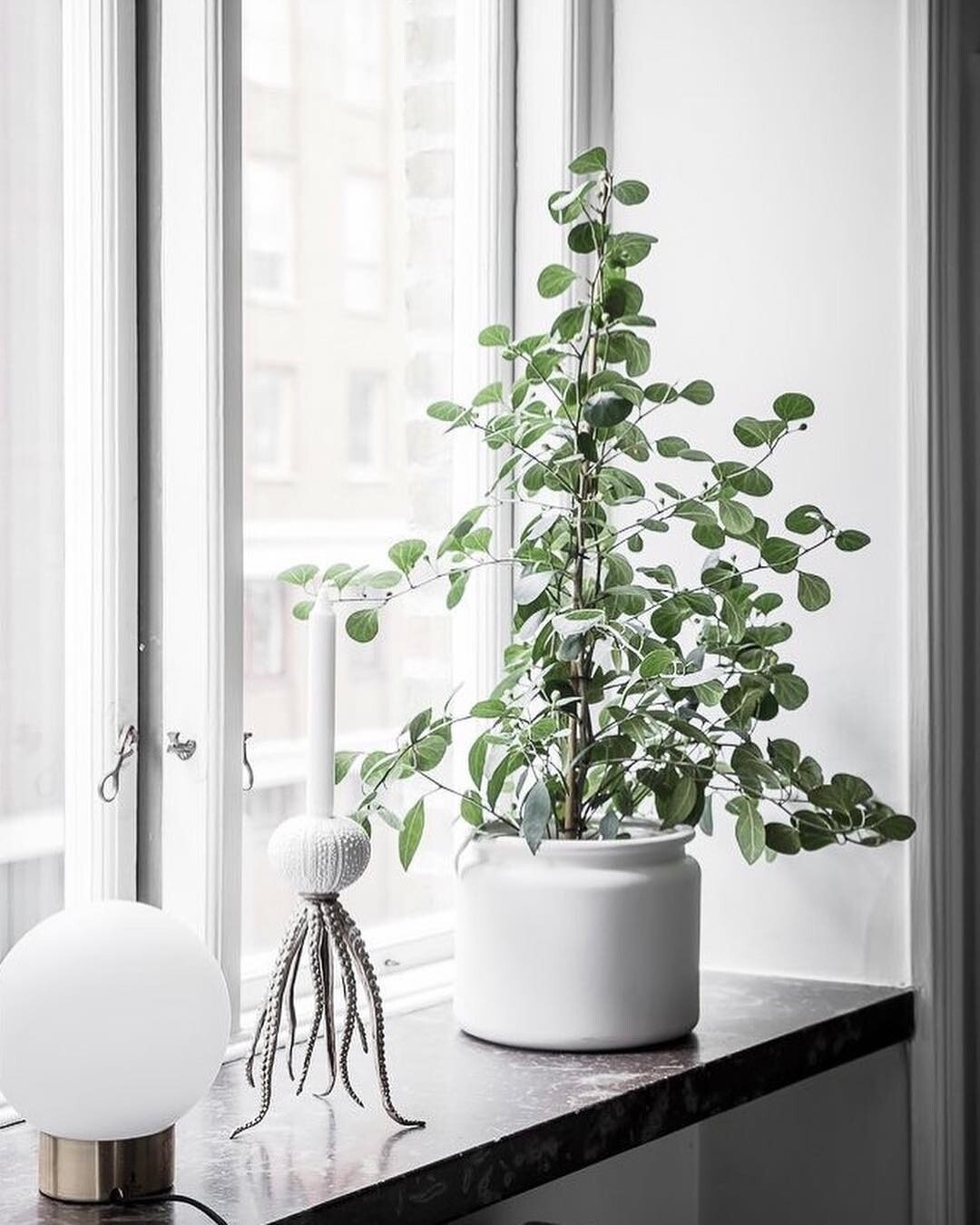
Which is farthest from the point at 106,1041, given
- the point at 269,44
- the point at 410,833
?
the point at 269,44

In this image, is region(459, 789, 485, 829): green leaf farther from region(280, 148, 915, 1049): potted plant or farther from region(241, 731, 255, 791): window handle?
region(241, 731, 255, 791): window handle

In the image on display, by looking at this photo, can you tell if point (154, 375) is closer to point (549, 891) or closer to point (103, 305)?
point (103, 305)

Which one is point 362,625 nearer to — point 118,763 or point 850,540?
point 118,763

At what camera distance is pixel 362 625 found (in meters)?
1.51

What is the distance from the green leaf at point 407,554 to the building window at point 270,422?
0.29 meters

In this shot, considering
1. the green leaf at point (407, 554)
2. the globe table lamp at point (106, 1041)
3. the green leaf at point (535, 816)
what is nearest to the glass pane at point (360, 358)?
the green leaf at point (407, 554)

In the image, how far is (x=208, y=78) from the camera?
1526mm

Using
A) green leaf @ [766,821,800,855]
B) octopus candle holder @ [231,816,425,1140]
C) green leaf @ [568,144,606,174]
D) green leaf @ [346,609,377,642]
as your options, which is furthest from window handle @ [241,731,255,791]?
green leaf @ [568,144,606,174]

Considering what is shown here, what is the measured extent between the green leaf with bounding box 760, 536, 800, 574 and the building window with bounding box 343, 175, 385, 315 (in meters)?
0.58

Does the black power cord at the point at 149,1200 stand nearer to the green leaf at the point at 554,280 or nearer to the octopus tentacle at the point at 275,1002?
the octopus tentacle at the point at 275,1002

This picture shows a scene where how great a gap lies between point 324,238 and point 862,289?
0.57m

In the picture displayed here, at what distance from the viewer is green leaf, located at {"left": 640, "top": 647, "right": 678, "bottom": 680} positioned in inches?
59.2

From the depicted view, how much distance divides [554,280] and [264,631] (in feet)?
1.70

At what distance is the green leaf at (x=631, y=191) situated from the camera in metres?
1.52
